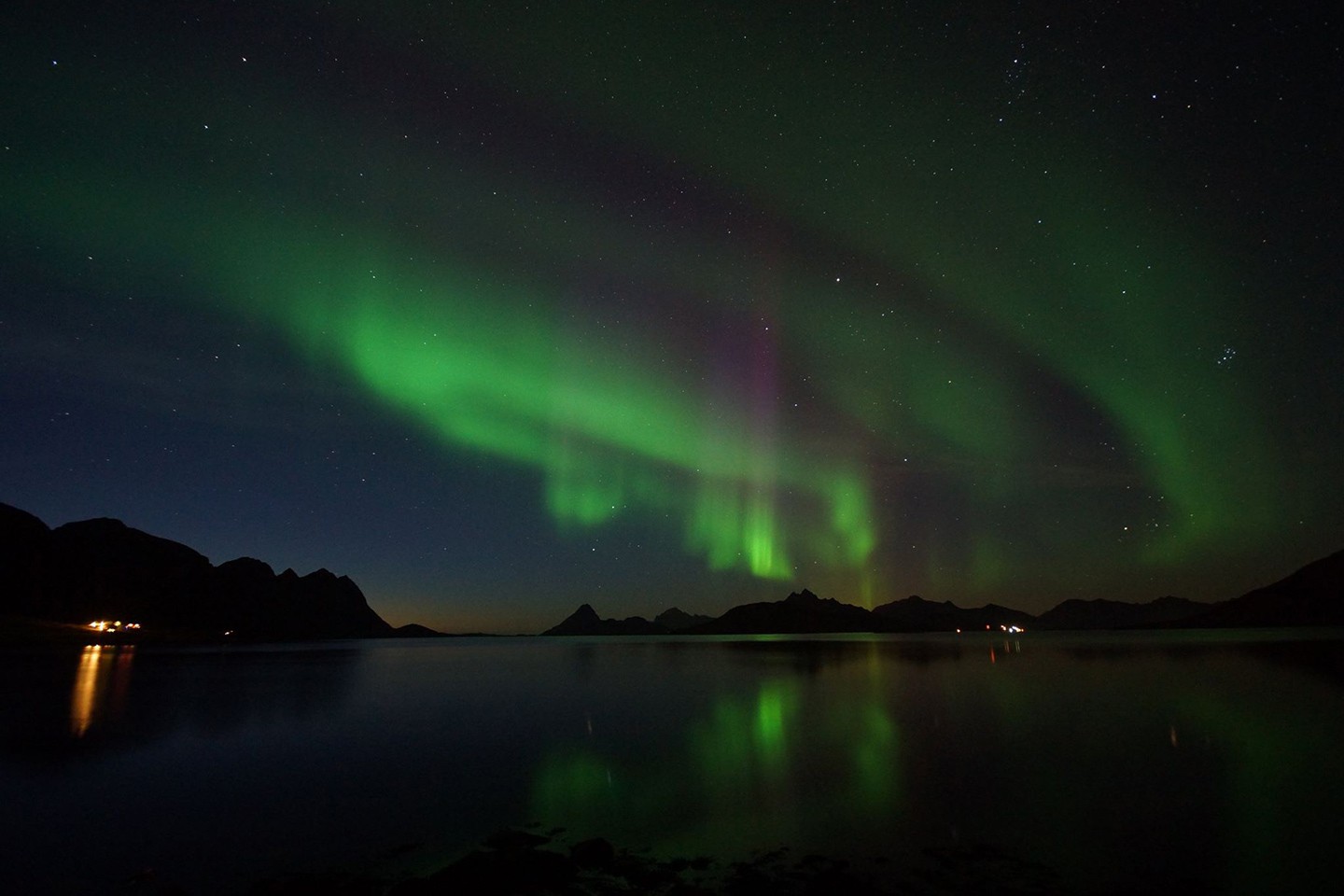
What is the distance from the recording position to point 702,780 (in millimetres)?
20656

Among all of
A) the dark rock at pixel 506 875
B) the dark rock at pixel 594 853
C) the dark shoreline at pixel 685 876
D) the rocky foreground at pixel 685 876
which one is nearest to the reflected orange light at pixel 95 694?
the dark shoreline at pixel 685 876

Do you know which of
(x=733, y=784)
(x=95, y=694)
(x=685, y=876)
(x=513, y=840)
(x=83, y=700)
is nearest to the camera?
(x=685, y=876)

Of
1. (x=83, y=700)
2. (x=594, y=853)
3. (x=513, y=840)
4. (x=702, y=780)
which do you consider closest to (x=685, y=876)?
(x=594, y=853)

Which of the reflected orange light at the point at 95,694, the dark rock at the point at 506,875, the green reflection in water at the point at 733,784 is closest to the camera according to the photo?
the dark rock at the point at 506,875

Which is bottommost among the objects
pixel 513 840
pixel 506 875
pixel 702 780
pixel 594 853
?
pixel 702 780

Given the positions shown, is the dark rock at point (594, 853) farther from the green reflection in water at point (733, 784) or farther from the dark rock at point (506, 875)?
the green reflection in water at point (733, 784)

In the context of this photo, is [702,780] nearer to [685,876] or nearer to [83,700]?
[685,876]

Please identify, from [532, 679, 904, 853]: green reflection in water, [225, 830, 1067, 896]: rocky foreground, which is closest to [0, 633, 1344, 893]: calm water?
[532, 679, 904, 853]: green reflection in water

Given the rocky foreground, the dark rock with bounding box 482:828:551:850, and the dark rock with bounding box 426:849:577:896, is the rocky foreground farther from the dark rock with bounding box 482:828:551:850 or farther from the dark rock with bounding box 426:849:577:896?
the dark rock with bounding box 482:828:551:850

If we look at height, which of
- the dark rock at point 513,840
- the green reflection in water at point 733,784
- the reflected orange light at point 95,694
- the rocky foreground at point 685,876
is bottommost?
the reflected orange light at point 95,694

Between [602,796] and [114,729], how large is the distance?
27.6 meters

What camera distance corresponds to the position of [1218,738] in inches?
996

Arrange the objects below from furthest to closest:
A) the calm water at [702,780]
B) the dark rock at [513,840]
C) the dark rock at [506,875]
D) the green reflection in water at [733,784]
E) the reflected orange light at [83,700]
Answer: the reflected orange light at [83,700] → the green reflection in water at [733,784] → the dark rock at [513,840] → the calm water at [702,780] → the dark rock at [506,875]

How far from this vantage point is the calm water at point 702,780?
14.0 meters
